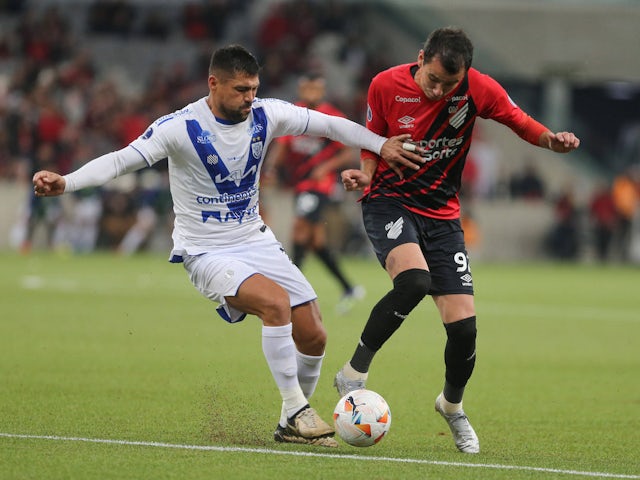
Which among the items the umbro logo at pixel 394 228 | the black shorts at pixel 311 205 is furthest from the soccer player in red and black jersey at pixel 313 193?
the umbro logo at pixel 394 228

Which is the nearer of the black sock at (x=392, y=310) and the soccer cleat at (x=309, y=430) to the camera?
the soccer cleat at (x=309, y=430)

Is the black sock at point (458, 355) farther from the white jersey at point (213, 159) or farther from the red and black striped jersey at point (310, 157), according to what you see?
the red and black striped jersey at point (310, 157)

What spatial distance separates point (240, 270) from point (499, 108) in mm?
1823

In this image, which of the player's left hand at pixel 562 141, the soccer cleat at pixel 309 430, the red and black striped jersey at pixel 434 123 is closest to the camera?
the soccer cleat at pixel 309 430

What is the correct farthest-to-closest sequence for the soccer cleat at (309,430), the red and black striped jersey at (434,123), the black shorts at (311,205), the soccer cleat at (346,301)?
the black shorts at (311,205), the soccer cleat at (346,301), the red and black striped jersey at (434,123), the soccer cleat at (309,430)

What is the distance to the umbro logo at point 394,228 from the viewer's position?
723cm

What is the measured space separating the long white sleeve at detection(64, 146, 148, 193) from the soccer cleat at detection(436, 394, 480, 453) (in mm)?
2255

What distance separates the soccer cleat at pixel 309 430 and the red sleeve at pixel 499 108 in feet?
6.75

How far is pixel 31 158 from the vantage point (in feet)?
87.5

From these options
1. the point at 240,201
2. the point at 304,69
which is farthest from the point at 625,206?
the point at 240,201

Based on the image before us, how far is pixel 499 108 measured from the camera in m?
7.33

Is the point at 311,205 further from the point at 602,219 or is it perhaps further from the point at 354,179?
the point at 602,219

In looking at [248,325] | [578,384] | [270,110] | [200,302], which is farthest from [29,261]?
[270,110]

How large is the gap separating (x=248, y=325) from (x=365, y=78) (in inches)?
705
